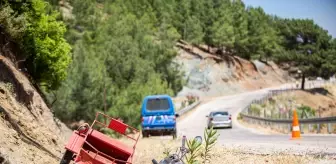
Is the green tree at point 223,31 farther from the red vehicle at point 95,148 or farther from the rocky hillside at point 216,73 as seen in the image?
the red vehicle at point 95,148

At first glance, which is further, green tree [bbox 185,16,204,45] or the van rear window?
green tree [bbox 185,16,204,45]

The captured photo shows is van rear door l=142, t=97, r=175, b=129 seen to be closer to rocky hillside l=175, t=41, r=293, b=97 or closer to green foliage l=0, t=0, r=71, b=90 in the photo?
green foliage l=0, t=0, r=71, b=90

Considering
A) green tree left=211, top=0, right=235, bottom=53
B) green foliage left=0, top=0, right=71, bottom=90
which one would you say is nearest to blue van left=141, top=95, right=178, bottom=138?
green foliage left=0, top=0, right=71, bottom=90

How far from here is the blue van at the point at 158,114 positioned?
2505 centimetres

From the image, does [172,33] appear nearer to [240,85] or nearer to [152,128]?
[240,85]

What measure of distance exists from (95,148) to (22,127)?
534 cm

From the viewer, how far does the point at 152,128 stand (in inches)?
989

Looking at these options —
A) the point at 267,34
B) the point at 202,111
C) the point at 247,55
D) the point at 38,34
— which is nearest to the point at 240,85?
the point at 247,55

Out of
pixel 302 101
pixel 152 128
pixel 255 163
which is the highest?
pixel 302 101

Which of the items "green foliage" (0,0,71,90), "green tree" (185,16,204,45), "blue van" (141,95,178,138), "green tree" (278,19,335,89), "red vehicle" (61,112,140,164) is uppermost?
"green tree" (185,16,204,45)

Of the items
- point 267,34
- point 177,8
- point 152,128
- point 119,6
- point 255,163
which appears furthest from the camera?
point 267,34

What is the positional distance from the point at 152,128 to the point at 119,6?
6528 cm

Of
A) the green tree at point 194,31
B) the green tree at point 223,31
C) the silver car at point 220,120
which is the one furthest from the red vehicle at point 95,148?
the green tree at point 223,31

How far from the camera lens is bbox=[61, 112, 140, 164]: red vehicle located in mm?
10141
